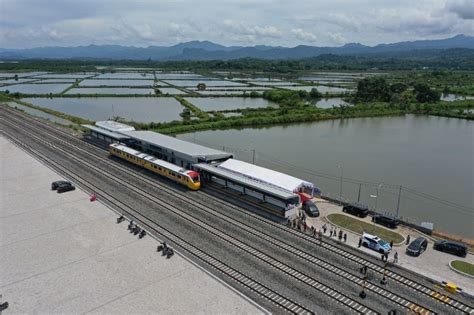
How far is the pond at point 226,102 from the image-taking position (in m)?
100

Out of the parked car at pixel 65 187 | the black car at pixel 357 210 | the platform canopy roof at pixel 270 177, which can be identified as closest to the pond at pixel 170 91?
the platform canopy roof at pixel 270 177

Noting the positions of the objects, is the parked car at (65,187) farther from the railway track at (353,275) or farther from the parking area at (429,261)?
the parking area at (429,261)

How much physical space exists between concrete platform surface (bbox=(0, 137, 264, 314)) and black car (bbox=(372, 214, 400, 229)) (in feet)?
58.6

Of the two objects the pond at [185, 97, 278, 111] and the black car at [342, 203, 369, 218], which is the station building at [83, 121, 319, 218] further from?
the pond at [185, 97, 278, 111]

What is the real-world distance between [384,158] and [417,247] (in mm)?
28624

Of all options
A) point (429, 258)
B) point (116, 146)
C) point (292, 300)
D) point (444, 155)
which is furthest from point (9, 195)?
point (444, 155)

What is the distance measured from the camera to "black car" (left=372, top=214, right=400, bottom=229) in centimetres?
3166

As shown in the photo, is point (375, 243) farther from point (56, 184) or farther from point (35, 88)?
point (35, 88)

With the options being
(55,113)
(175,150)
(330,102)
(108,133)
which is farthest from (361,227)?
(330,102)

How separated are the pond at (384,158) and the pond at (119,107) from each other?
23034 mm

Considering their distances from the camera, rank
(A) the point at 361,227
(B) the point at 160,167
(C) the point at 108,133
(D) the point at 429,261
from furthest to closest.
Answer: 1. (C) the point at 108,133
2. (B) the point at 160,167
3. (A) the point at 361,227
4. (D) the point at 429,261

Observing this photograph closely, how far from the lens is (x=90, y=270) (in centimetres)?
2250

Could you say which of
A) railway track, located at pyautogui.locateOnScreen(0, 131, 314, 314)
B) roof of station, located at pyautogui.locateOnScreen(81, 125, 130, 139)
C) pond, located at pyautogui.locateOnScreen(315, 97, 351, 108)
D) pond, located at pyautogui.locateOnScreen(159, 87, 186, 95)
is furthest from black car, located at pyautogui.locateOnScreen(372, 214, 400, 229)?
pond, located at pyautogui.locateOnScreen(159, 87, 186, 95)

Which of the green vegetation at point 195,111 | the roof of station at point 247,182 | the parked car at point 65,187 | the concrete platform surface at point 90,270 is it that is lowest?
the concrete platform surface at point 90,270
